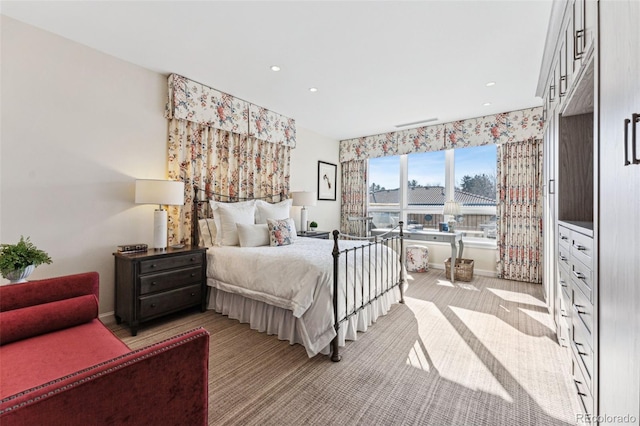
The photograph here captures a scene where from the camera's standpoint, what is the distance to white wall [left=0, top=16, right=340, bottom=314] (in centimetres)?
236

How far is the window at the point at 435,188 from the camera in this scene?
5.00 metres

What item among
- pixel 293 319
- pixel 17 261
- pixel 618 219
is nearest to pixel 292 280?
pixel 293 319

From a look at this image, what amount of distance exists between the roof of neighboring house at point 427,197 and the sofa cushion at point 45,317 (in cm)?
520

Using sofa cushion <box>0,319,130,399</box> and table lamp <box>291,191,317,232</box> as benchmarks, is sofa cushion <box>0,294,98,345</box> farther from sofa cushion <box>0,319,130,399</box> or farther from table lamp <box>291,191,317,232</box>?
table lamp <box>291,191,317,232</box>

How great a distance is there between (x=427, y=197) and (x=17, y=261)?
559 centimetres

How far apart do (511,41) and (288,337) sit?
10.9 feet

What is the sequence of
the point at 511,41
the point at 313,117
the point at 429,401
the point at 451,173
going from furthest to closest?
the point at 451,173, the point at 313,117, the point at 511,41, the point at 429,401

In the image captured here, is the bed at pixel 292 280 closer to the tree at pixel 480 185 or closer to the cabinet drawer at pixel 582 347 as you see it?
the cabinet drawer at pixel 582 347

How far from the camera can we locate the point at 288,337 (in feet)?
8.42

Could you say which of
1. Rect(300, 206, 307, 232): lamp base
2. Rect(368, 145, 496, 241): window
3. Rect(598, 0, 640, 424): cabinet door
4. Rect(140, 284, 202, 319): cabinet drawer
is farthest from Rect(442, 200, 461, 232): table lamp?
Rect(140, 284, 202, 319): cabinet drawer

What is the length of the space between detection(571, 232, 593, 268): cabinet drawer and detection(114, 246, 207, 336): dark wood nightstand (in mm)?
3189

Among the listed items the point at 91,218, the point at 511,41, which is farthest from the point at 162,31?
the point at 511,41

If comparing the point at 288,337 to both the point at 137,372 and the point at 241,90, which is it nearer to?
the point at 137,372

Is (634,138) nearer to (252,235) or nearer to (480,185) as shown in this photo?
(252,235)
